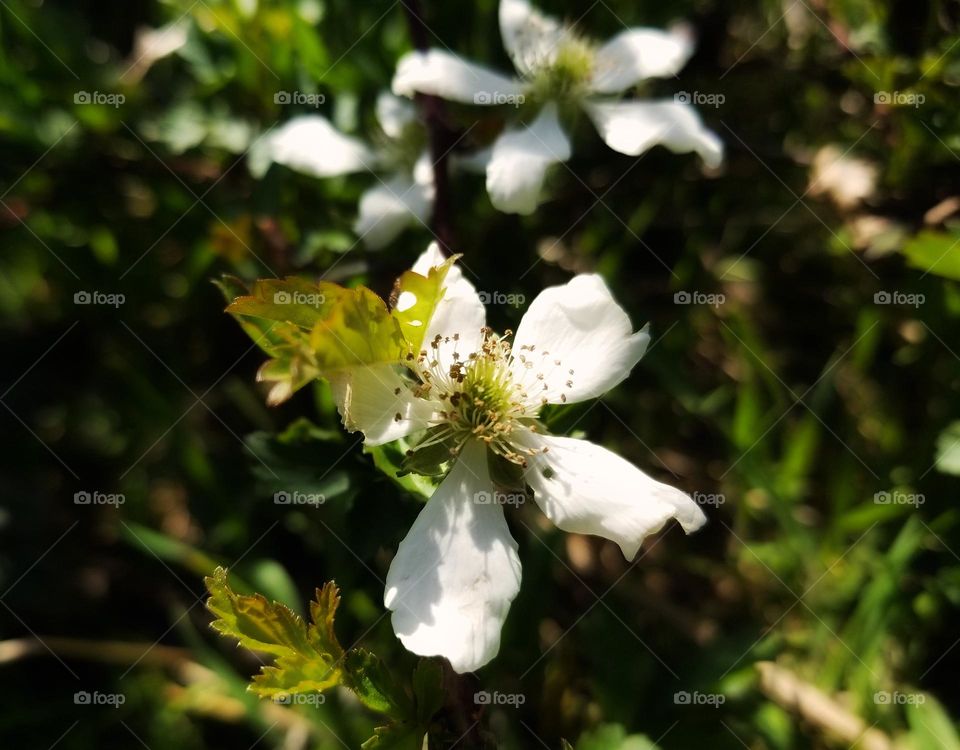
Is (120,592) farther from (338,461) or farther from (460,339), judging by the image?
(460,339)

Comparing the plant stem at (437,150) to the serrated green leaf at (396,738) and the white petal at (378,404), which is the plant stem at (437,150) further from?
the serrated green leaf at (396,738)

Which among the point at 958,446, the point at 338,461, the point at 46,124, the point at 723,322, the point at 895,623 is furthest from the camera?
the point at 723,322

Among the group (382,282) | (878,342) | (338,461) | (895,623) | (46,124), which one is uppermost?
(46,124)

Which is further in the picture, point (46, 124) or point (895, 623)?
point (46, 124)

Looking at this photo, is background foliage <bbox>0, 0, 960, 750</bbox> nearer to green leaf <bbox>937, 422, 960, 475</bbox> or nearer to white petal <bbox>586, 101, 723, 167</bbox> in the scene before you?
green leaf <bbox>937, 422, 960, 475</bbox>

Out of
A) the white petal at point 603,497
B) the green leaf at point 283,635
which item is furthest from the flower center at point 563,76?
the green leaf at point 283,635

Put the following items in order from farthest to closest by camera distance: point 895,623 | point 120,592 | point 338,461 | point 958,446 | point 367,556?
point 120,592 < point 895,623 < point 958,446 < point 338,461 < point 367,556

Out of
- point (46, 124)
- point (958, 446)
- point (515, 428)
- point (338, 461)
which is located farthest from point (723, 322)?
point (46, 124)

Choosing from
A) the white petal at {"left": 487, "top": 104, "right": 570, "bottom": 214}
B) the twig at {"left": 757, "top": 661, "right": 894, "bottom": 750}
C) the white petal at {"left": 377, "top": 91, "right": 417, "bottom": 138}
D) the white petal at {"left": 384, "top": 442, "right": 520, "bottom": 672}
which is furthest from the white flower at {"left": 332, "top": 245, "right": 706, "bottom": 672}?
the twig at {"left": 757, "top": 661, "right": 894, "bottom": 750}

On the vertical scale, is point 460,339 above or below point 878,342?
above
